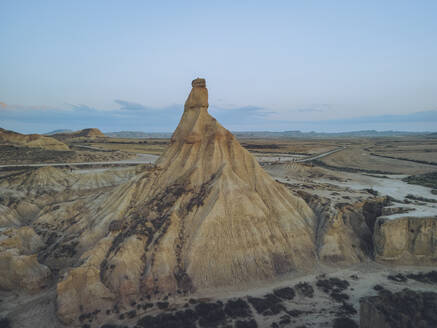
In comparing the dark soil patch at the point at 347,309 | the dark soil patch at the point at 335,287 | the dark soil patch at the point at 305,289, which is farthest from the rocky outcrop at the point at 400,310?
the dark soil patch at the point at 305,289

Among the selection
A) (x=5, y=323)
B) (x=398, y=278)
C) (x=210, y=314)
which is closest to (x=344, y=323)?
(x=210, y=314)

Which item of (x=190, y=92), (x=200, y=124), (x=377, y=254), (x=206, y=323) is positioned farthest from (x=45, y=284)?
(x=377, y=254)

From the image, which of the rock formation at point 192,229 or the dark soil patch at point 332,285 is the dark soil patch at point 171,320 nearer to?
the rock formation at point 192,229

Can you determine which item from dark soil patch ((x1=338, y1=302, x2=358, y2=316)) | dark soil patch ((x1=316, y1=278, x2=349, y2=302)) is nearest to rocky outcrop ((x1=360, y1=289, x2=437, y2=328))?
dark soil patch ((x1=338, y1=302, x2=358, y2=316))

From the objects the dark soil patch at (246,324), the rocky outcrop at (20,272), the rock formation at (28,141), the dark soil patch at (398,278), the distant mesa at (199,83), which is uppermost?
the distant mesa at (199,83)

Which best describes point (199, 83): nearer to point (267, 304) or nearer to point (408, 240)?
point (267, 304)
